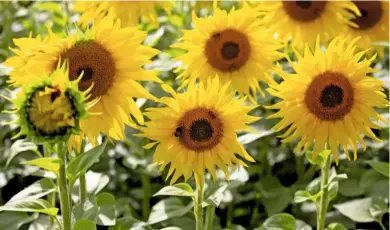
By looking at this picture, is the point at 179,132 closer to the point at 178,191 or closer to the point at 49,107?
the point at 178,191

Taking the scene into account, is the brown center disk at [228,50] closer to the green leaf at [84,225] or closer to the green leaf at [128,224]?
the green leaf at [128,224]

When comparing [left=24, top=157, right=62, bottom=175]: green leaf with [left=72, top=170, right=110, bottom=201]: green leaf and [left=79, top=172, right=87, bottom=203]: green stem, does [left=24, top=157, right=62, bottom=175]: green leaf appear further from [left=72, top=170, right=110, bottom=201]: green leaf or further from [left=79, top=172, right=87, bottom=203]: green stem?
[left=72, top=170, right=110, bottom=201]: green leaf

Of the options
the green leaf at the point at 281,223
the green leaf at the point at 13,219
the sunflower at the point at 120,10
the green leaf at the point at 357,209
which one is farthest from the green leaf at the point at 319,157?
the green leaf at the point at 13,219

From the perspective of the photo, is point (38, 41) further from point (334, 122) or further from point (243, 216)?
point (243, 216)

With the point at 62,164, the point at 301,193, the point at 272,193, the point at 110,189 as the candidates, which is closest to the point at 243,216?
the point at 272,193

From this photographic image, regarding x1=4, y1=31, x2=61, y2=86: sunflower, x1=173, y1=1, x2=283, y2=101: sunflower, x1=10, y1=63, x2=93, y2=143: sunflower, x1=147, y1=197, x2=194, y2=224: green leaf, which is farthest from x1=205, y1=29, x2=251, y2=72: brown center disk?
x1=10, y1=63, x2=93, y2=143: sunflower
